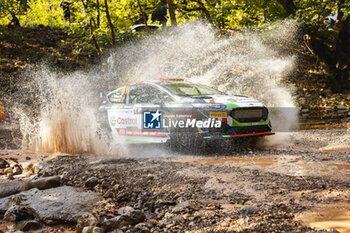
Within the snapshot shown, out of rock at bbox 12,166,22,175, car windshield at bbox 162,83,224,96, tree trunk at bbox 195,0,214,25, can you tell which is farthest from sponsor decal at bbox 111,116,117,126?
tree trunk at bbox 195,0,214,25

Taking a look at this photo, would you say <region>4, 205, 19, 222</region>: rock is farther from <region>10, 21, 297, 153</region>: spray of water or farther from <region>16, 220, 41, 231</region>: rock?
<region>10, 21, 297, 153</region>: spray of water

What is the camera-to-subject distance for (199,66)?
15031 mm

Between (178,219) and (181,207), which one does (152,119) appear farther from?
(178,219)

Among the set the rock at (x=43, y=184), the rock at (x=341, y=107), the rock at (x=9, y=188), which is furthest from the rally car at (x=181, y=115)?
the rock at (x=341, y=107)

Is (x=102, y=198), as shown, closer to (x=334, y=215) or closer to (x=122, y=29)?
(x=334, y=215)

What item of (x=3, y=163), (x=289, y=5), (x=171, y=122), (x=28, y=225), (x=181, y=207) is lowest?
(x=28, y=225)

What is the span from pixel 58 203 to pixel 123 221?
1270mm

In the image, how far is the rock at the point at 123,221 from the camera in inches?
141

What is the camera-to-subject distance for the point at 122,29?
62.5 ft

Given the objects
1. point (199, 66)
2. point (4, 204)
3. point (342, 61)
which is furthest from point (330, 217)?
point (342, 61)

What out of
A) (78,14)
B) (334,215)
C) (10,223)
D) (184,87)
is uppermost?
(78,14)

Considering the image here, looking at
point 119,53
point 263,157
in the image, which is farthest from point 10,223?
point 119,53

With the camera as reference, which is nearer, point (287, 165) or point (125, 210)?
point (125, 210)

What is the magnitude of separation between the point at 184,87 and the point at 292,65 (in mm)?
10501
